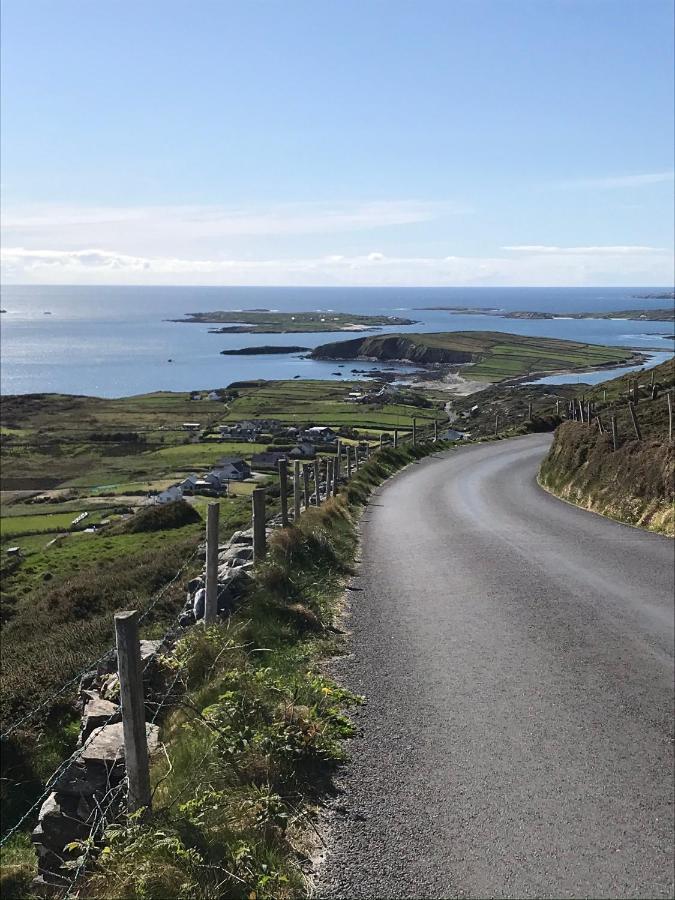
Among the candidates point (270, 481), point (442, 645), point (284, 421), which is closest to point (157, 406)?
point (284, 421)

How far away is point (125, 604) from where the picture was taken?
1838cm

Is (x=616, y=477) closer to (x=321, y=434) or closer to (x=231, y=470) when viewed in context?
(x=231, y=470)

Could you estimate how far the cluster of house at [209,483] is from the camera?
72.6 meters

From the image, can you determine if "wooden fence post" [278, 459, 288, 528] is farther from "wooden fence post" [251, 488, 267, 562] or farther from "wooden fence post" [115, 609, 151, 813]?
"wooden fence post" [115, 609, 151, 813]

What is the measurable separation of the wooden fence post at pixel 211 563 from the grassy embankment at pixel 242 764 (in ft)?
Answer: 0.84

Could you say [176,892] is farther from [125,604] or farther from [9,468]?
[9,468]

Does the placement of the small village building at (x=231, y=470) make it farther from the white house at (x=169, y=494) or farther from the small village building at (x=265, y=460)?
the white house at (x=169, y=494)

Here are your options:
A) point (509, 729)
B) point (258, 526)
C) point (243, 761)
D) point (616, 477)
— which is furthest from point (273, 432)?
point (243, 761)

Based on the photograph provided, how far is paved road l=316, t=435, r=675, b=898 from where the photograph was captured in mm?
5836

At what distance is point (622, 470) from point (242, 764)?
19.6 m

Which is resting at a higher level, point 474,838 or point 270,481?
point 474,838

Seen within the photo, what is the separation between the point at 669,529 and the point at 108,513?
190ft

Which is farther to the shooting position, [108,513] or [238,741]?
[108,513]

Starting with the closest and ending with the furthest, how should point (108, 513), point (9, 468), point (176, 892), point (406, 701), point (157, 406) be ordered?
point (176, 892) < point (406, 701) < point (108, 513) < point (9, 468) < point (157, 406)
